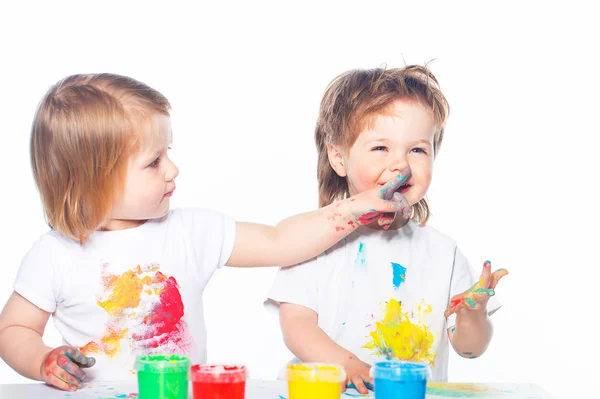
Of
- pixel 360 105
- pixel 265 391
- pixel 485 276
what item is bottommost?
pixel 265 391

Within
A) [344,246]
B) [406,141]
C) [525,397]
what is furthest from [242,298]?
[525,397]

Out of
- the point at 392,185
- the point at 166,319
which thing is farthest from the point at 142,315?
the point at 392,185

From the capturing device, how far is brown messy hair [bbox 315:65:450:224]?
193 centimetres

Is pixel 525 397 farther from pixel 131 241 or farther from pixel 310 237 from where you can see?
pixel 131 241

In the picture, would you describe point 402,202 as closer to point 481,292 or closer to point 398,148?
point 398,148

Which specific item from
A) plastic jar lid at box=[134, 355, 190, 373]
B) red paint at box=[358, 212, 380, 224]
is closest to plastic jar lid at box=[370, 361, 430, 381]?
plastic jar lid at box=[134, 355, 190, 373]

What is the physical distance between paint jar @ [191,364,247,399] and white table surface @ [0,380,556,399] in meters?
0.18

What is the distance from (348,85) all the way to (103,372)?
913 millimetres

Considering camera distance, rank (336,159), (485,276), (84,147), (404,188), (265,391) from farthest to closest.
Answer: (336,159) → (404,188) → (84,147) → (485,276) → (265,391)

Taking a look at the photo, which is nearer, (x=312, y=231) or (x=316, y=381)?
(x=316, y=381)

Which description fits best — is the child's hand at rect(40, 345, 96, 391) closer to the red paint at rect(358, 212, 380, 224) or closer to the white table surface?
the white table surface

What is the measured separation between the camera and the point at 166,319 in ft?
6.09

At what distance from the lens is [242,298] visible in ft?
10.4

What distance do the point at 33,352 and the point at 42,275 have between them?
0.63ft
